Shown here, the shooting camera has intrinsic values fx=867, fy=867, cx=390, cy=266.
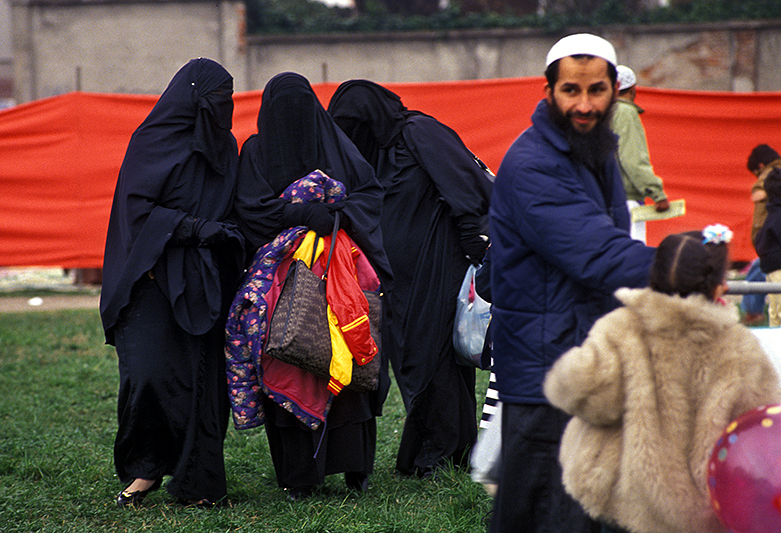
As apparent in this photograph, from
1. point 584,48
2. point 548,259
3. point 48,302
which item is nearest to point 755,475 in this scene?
point 548,259

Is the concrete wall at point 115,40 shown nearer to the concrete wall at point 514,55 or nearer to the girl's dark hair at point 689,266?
the concrete wall at point 514,55

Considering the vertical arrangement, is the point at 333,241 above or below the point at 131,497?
above

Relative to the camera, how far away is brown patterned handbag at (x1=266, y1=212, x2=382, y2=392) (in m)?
3.62

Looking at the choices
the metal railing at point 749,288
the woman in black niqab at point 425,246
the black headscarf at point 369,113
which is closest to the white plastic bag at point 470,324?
the woman in black niqab at point 425,246

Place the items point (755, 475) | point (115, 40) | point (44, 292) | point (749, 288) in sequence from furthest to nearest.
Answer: point (115, 40) → point (44, 292) → point (749, 288) → point (755, 475)

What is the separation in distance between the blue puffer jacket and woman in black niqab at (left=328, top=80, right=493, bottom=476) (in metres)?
1.84

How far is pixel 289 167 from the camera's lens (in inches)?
160

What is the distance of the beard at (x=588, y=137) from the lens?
241cm

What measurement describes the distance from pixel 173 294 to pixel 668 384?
2346 mm

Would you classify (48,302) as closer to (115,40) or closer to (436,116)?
(436,116)

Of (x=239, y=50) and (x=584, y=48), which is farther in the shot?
(x=239, y=50)

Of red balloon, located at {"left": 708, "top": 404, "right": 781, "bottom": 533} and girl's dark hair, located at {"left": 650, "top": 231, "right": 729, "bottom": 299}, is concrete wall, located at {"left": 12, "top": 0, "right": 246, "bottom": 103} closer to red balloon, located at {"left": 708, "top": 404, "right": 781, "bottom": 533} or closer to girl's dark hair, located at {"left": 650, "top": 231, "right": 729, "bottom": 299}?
girl's dark hair, located at {"left": 650, "top": 231, "right": 729, "bottom": 299}

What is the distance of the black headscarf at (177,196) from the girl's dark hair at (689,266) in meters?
2.23

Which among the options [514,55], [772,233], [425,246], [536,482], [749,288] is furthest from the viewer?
[514,55]
